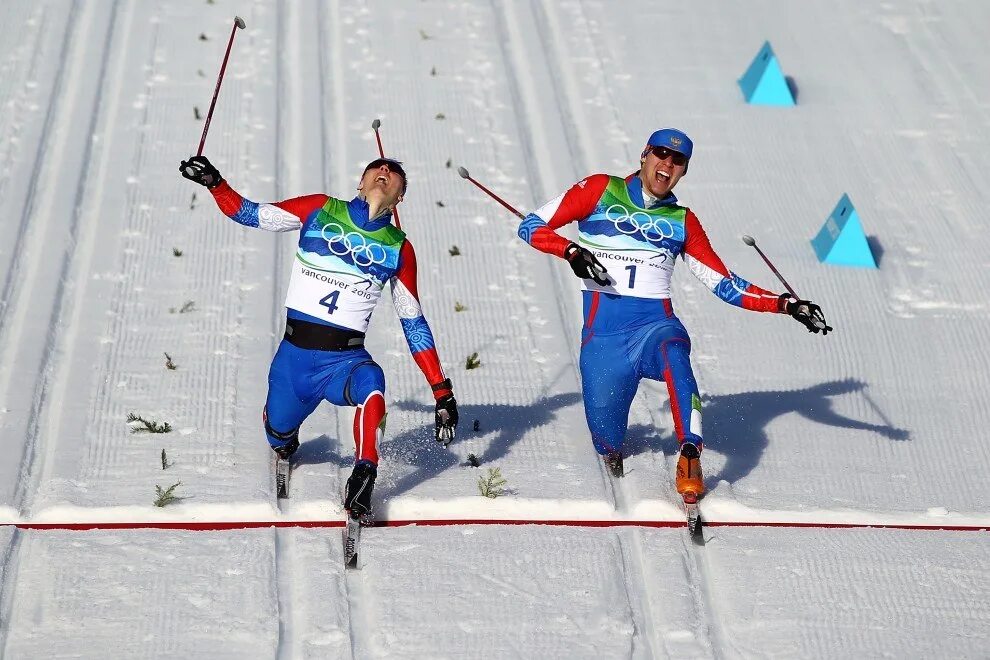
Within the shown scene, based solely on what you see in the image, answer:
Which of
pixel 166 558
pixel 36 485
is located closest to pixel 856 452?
pixel 166 558

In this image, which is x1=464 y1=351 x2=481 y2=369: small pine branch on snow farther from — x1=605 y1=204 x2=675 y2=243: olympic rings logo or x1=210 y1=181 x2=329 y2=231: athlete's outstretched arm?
x1=210 y1=181 x2=329 y2=231: athlete's outstretched arm

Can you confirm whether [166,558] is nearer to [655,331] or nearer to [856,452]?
[655,331]

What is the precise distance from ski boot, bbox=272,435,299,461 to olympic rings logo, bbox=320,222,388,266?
0.88 metres

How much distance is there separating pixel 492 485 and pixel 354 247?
4.01 feet

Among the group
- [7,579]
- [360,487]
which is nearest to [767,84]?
[360,487]

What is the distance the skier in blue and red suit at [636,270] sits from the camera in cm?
618

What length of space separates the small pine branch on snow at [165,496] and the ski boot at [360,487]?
33.0 inches

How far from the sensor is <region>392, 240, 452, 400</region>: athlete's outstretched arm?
5.91 m

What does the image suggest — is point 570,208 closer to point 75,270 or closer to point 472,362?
point 472,362

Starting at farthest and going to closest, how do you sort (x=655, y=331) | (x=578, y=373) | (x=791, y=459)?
1. (x=578, y=373)
2. (x=791, y=459)
3. (x=655, y=331)

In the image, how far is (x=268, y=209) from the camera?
600 cm

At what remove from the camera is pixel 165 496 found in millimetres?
6082

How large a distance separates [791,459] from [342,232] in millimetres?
2457

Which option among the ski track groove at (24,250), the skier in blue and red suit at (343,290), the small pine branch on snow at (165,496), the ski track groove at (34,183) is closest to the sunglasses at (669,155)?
the skier in blue and red suit at (343,290)
